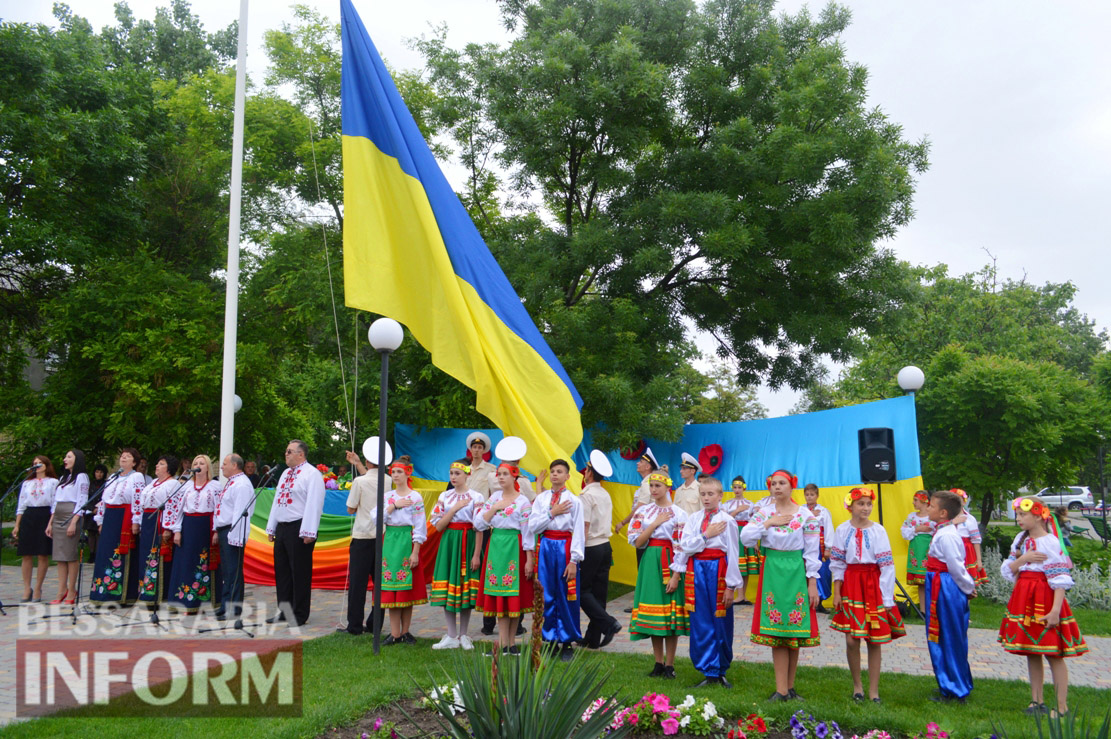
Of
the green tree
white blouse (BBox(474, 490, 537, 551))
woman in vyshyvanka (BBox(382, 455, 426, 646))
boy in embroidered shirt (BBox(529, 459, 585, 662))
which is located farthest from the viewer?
the green tree

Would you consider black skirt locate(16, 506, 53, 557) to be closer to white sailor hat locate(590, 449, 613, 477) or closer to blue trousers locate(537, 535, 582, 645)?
blue trousers locate(537, 535, 582, 645)

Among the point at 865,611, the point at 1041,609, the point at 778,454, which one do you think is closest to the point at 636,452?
the point at 778,454

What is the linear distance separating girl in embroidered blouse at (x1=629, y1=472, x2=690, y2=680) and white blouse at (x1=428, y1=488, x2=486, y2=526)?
180cm

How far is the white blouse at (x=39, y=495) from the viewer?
10.6 m

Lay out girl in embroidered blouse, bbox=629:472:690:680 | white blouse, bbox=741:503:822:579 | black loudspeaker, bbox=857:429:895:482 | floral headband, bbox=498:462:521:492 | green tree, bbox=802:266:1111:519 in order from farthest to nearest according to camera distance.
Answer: green tree, bbox=802:266:1111:519 → black loudspeaker, bbox=857:429:895:482 → floral headband, bbox=498:462:521:492 → girl in embroidered blouse, bbox=629:472:690:680 → white blouse, bbox=741:503:822:579

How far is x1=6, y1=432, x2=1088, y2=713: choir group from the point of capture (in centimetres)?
633

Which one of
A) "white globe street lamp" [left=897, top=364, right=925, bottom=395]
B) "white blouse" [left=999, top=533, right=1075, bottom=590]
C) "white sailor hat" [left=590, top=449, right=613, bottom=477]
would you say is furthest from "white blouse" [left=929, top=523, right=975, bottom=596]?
"white globe street lamp" [left=897, top=364, right=925, bottom=395]

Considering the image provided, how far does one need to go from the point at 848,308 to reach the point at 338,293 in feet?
26.6

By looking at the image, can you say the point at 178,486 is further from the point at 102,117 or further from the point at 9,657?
the point at 102,117

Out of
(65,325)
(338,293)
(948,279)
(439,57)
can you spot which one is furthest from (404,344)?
(948,279)

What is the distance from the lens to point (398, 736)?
4.81 m

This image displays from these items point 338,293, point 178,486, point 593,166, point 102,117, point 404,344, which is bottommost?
point 178,486

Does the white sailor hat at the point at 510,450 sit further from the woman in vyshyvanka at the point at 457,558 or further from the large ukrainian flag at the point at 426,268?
the large ukrainian flag at the point at 426,268

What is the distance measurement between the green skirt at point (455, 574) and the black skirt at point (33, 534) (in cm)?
563
